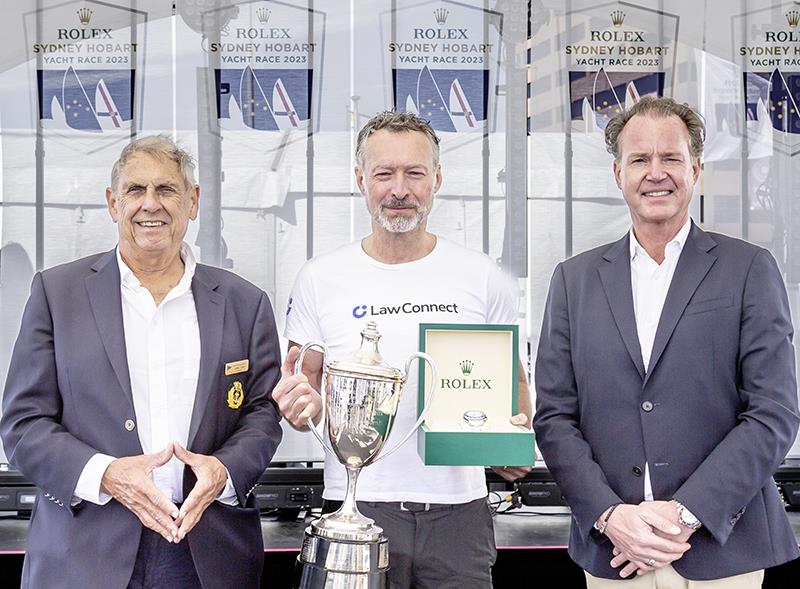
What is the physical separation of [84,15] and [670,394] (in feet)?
8.47

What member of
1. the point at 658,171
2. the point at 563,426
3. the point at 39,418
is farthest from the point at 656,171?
the point at 39,418

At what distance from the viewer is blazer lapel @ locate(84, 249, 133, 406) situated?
6.15 ft

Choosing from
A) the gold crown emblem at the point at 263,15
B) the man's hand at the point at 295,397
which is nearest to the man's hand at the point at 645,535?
the man's hand at the point at 295,397

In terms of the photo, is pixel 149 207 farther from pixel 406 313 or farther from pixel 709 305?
pixel 709 305

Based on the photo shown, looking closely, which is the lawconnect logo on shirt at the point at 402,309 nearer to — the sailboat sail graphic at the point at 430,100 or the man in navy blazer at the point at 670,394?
the man in navy blazer at the point at 670,394

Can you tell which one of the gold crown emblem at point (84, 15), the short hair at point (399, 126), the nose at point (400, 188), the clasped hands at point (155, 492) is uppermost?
the gold crown emblem at point (84, 15)

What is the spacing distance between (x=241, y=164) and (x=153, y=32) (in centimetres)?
57

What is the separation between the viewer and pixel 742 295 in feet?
6.25

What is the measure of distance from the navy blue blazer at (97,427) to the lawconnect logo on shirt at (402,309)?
259mm

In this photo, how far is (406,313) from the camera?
6.61 ft

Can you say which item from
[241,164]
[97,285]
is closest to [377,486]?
[97,285]

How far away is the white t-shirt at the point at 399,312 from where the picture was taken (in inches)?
77.7

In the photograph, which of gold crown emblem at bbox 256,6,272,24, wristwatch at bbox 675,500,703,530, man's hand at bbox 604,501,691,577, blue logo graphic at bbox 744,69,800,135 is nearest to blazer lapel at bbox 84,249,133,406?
man's hand at bbox 604,501,691,577

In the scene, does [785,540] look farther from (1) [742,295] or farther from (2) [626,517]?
(1) [742,295]
